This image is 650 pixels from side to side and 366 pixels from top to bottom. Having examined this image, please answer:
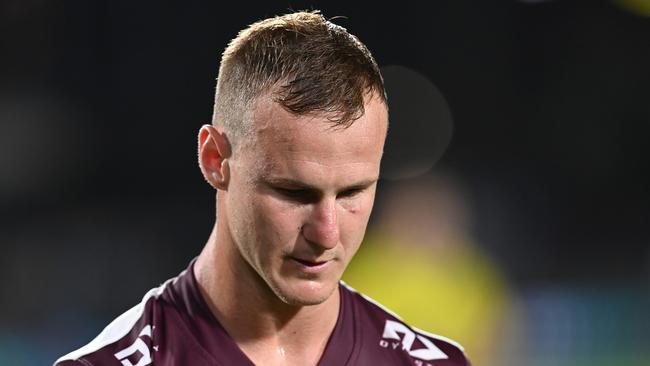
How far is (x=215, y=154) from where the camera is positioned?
83.0 inches

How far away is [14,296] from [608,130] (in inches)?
202

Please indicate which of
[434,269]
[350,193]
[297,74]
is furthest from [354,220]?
[434,269]

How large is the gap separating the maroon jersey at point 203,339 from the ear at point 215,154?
1.03ft

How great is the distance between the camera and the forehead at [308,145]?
6.20 feet

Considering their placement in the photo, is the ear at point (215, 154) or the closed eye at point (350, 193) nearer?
the closed eye at point (350, 193)

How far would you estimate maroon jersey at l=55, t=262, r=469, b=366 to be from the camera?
209cm

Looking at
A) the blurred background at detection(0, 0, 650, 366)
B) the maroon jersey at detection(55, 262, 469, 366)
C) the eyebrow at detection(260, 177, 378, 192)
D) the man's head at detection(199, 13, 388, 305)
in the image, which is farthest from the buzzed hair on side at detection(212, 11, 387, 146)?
the blurred background at detection(0, 0, 650, 366)

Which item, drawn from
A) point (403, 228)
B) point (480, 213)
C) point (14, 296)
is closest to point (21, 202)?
point (14, 296)

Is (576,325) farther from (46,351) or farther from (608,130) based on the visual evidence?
(46,351)

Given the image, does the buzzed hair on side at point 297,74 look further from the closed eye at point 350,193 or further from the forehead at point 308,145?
the closed eye at point 350,193

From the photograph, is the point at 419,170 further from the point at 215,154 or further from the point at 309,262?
the point at 309,262

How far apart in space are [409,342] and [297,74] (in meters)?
0.85

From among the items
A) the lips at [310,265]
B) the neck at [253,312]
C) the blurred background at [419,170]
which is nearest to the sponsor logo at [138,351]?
the neck at [253,312]

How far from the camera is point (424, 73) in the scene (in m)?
8.77
